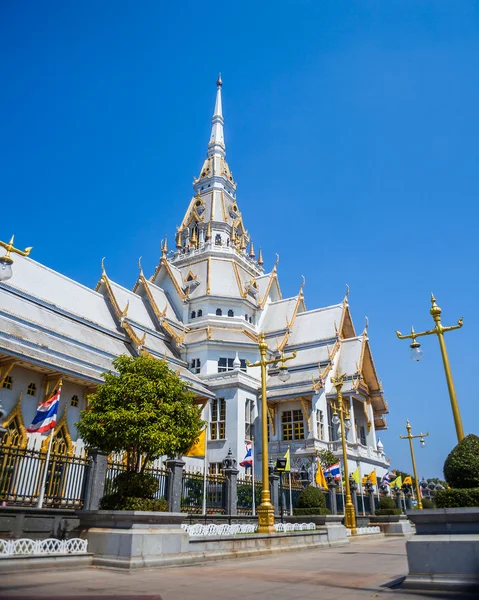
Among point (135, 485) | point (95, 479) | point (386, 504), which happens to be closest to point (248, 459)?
point (135, 485)

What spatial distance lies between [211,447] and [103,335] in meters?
10.4

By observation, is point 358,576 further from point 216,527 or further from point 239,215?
point 239,215

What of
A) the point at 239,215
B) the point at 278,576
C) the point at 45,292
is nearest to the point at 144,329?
the point at 45,292

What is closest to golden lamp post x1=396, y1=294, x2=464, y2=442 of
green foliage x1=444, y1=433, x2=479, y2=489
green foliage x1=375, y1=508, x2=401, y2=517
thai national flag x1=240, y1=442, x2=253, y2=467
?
green foliage x1=444, y1=433, x2=479, y2=489

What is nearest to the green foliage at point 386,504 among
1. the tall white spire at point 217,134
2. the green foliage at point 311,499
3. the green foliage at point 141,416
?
the green foliage at point 311,499

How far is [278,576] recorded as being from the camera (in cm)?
934

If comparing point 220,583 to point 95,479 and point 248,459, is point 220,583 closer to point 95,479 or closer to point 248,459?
point 95,479

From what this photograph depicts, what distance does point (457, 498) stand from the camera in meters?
8.53

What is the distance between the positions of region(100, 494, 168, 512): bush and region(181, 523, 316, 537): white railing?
1.04 meters

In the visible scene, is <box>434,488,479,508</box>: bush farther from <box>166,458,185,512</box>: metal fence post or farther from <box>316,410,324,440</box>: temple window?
<box>316,410,324,440</box>: temple window

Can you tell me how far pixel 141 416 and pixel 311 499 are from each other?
429 inches

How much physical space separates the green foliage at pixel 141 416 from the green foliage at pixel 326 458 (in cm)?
1883

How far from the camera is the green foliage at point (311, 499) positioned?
69.2 feet

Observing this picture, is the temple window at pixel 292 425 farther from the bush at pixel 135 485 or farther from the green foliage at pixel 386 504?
the bush at pixel 135 485
